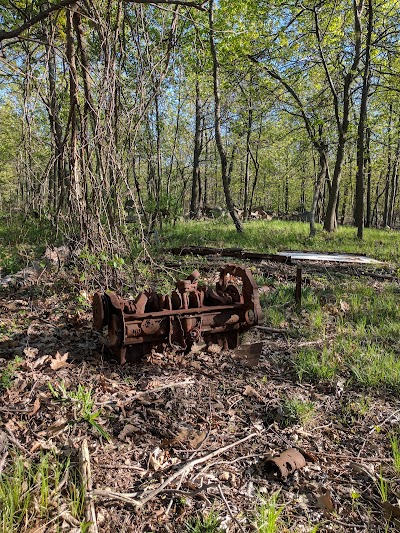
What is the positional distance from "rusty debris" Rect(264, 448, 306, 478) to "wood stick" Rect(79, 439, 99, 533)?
91cm

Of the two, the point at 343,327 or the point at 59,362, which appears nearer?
the point at 59,362

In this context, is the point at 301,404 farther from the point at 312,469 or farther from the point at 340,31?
the point at 340,31

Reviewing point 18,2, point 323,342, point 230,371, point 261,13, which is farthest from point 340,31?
point 230,371

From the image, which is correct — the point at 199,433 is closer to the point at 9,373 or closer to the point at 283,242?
the point at 9,373

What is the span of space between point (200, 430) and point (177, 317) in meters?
0.94

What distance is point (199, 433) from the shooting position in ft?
7.45

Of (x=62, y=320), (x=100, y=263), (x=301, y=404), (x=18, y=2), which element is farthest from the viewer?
(x=18, y=2)

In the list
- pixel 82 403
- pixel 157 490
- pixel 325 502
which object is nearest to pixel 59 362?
pixel 82 403

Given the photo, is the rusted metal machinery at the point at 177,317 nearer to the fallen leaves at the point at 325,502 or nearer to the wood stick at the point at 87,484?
the wood stick at the point at 87,484

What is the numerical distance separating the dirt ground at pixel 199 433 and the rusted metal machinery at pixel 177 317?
0.16 metres

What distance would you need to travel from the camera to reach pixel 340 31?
1054 centimetres

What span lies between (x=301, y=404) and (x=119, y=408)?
3.93 ft

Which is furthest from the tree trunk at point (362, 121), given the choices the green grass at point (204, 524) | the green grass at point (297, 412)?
the green grass at point (204, 524)

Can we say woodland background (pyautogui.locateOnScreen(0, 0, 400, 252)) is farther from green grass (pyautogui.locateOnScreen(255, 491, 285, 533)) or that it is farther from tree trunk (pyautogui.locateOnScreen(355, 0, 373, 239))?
green grass (pyautogui.locateOnScreen(255, 491, 285, 533))
